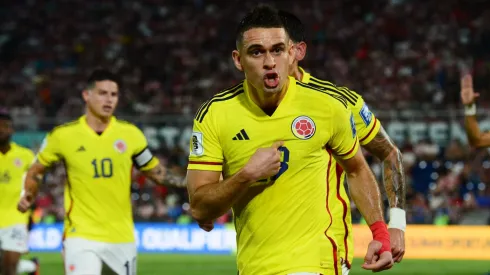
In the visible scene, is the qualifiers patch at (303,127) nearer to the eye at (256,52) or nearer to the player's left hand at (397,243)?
the eye at (256,52)

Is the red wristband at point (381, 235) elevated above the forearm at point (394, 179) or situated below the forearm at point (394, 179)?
below

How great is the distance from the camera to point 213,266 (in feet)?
64.2

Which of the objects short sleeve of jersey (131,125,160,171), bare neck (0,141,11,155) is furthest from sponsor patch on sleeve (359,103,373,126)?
bare neck (0,141,11,155)

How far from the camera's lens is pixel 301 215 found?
17.1 feet

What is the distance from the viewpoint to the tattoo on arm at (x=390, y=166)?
20.4 feet

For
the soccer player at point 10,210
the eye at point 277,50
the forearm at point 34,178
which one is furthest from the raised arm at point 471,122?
the soccer player at point 10,210

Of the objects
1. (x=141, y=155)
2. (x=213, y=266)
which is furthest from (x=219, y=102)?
(x=213, y=266)

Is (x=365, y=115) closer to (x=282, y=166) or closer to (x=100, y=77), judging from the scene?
(x=282, y=166)

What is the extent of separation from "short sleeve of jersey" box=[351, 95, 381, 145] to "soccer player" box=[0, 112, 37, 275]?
332 inches

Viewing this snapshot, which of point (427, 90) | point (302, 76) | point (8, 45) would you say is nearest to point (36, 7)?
point (8, 45)

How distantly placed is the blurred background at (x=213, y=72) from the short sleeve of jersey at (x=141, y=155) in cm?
874

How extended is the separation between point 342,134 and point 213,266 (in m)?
14.6

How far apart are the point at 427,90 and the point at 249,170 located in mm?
22013

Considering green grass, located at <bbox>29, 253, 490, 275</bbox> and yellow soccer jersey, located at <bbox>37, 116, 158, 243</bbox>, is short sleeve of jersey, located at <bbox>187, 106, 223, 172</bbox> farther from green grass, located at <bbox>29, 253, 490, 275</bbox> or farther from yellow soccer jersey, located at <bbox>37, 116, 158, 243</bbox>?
green grass, located at <bbox>29, 253, 490, 275</bbox>
